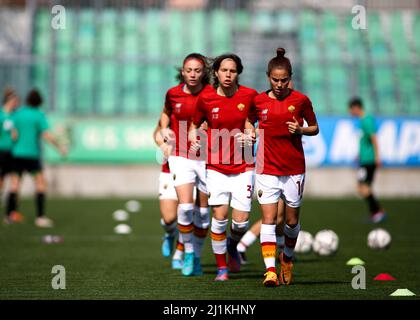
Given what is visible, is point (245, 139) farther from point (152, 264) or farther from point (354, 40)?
point (354, 40)

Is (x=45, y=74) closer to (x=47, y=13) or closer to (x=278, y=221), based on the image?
(x=47, y=13)

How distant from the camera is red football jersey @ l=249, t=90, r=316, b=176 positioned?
9.38 metres

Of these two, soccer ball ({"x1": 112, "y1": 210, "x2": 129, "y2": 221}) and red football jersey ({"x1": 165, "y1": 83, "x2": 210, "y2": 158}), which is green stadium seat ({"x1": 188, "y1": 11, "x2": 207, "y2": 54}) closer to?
soccer ball ({"x1": 112, "y1": 210, "x2": 129, "y2": 221})

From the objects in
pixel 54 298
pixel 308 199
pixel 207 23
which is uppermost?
pixel 207 23

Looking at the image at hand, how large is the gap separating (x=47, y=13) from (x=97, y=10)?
1567 mm

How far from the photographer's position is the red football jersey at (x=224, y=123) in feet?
32.1

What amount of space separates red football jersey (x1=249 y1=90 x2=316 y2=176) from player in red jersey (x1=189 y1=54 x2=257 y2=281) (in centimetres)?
34

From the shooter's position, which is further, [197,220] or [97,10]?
[97,10]

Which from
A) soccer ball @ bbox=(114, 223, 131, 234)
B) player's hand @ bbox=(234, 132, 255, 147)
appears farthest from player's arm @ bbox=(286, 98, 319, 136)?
soccer ball @ bbox=(114, 223, 131, 234)

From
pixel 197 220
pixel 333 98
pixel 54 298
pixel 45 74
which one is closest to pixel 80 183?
pixel 45 74

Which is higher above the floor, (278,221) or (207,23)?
(207,23)

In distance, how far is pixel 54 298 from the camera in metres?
8.41

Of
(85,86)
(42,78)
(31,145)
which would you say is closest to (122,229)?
(31,145)

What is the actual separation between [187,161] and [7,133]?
8335 millimetres
